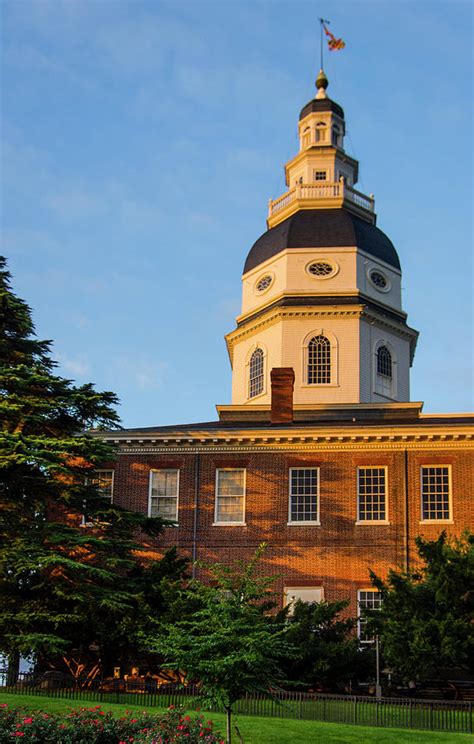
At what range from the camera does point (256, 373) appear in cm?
4269

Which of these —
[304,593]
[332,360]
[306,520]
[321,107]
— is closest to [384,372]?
[332,360]

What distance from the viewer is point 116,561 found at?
27.4 meters

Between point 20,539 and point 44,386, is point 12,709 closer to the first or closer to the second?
point 20,539

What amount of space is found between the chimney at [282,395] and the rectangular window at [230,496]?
280cm

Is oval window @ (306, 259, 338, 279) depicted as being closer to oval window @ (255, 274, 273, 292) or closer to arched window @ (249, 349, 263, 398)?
oval window @ (255, 274, 273, 292)

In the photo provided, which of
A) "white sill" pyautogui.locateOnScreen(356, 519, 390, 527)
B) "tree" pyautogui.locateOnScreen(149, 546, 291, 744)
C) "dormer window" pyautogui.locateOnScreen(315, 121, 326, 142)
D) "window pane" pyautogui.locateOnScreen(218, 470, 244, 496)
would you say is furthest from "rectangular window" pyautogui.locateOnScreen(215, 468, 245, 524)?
"dormer window" pyautogui.locateOnScreen(315, 121, 326, 142)

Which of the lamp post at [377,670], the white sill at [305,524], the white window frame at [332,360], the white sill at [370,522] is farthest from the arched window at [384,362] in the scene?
the lamp post at [377,670]

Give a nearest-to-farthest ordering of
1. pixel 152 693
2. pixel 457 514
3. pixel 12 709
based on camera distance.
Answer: pixel 12 709 < pixel 152 693 < pixel 457 514

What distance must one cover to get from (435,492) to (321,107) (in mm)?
24908

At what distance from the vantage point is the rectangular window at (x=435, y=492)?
109 feet

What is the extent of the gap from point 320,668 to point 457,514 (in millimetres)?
9847

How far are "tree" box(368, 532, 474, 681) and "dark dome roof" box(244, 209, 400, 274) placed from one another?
20703 millimetres

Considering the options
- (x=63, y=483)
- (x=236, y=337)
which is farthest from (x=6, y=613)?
(x=236, y=337)

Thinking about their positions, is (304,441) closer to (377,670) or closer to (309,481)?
(309,481)
